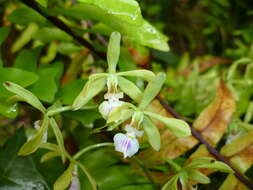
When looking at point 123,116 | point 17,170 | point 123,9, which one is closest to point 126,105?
point 123,116

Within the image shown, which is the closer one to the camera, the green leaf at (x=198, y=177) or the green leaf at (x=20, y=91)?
Answer: the green leaf at (x=20, y=91)

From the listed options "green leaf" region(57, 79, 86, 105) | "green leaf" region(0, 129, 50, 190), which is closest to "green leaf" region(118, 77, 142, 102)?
→ "green leaf" region(57, 79, 86, 105)

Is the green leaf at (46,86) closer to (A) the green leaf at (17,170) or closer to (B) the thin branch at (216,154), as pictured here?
(A) the green leaf at (17,170)

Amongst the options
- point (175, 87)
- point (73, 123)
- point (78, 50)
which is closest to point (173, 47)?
point (175, 87)

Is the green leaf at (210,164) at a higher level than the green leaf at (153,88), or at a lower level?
lower

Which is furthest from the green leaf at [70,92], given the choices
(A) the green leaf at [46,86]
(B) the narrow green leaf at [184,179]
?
(B) the narrow green leaf at [184,179]

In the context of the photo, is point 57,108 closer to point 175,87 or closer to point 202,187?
point 202,187
